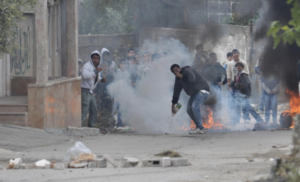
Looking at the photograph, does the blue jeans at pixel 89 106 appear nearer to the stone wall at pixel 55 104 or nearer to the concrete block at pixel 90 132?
the stone wall at pixel 55 104

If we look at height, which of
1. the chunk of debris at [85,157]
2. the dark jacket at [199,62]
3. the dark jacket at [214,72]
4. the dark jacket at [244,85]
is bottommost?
the chunk of debris at [85,157]

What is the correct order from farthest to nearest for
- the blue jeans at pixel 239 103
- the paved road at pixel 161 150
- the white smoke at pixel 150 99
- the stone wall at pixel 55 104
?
1. the blue jeans at pixel 239 103
2. the white smoke at pixel 150 99
3. the stone wall at pixel 55 104
4. the paved road at pixel 161 150

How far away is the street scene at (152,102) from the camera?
5.79m

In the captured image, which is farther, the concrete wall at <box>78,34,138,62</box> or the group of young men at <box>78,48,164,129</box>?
the concrete wall at <box>78,34,138,62</box>

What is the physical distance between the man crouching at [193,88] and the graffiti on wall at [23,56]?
174 inches

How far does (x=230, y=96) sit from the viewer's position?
11180 mm

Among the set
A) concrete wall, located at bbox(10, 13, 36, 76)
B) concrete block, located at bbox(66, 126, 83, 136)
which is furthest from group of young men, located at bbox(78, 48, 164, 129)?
concrete wall, located at bbox(10, 13, 36, 76)

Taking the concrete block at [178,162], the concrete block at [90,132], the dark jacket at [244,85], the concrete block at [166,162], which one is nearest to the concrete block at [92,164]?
the concrete block at [166,162]

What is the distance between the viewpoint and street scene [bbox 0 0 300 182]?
579 centimetres

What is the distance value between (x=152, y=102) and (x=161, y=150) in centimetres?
360

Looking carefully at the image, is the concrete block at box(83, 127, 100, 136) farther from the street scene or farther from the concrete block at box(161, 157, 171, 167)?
the concrete block at box(161, 157, 171, 167)

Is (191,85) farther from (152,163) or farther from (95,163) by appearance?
(95,163)

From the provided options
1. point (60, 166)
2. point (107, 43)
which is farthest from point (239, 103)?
point (107, 43)

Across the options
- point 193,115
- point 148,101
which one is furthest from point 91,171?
point 148,101
